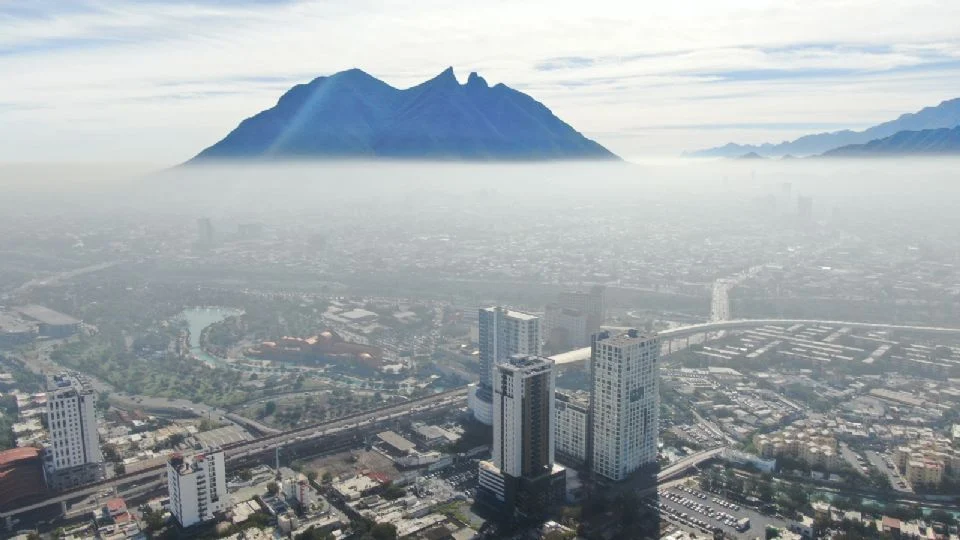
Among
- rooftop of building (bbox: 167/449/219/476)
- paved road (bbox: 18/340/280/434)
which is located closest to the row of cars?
rooftop of building (bbox: 167/449/219/476)

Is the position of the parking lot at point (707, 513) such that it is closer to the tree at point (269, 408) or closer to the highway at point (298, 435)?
the highway at point (298, 435)

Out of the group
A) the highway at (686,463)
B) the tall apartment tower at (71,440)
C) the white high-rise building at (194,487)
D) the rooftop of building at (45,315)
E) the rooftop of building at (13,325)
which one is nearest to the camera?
the white high-rise building at (194,487)

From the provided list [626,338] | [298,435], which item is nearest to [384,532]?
[298,435]

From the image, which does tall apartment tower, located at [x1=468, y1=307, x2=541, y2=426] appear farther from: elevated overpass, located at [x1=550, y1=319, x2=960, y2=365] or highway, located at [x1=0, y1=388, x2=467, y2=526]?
elevated overpass, located at [x1=550, y1=319, x2=960, y2=365]

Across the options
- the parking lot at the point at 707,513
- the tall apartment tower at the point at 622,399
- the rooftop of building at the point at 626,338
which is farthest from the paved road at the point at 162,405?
the parking lot at the point at 707,513

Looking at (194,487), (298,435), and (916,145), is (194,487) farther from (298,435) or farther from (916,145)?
(916,145)

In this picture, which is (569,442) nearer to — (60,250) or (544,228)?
(544,228)

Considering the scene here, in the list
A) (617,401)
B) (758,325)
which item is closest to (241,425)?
(617,401)
